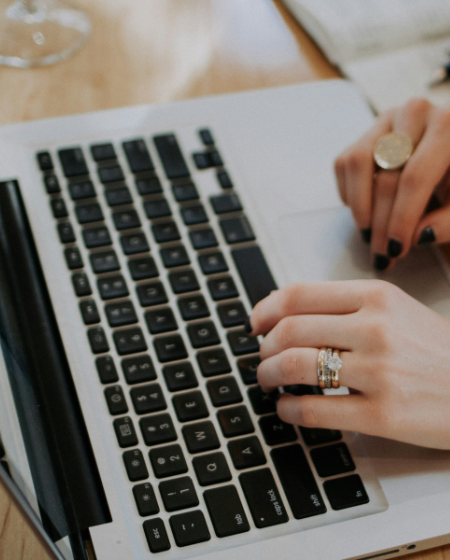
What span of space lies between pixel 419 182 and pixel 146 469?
1.12ft

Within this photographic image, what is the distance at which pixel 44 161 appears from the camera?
602mm

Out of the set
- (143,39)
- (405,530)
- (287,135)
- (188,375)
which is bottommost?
(405,530)

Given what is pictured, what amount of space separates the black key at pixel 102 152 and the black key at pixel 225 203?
11 centimetres

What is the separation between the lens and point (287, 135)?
2.22 feet

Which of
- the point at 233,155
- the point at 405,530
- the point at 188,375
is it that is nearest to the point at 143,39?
the point at 233,155

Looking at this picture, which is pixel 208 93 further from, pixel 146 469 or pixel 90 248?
pixel 146 469

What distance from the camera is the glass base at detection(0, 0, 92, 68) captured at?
0.73 meters

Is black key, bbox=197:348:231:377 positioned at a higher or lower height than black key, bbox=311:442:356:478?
higher

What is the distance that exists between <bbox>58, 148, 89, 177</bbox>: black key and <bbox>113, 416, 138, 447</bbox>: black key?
0.26 metres

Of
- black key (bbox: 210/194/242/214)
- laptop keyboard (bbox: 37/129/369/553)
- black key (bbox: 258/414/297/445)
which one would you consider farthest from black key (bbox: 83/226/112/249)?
black key (bbox: 258/414/297/445)

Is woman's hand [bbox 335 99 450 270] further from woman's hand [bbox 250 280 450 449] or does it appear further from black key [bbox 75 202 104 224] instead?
black key [bbox 75 202 104 224]

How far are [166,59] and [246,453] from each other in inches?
20.1

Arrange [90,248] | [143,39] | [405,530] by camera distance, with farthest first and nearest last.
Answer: [143,39] < [90,248] < [405,530]

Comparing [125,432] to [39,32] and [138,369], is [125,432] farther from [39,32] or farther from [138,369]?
[39,32]
